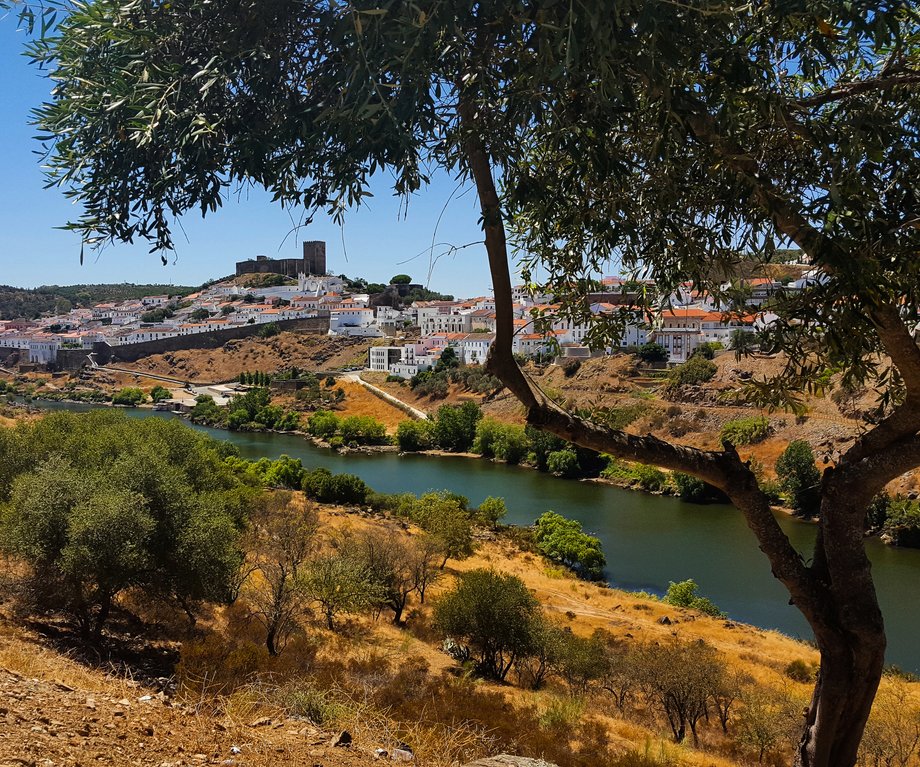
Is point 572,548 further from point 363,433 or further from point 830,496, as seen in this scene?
point 363,433

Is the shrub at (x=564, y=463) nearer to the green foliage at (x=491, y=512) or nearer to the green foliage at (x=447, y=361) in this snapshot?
the green foliage at (x=491, y=512)

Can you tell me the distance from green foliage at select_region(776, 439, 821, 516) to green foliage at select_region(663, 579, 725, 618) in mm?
9366

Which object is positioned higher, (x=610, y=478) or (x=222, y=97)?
(x=222, y=97)

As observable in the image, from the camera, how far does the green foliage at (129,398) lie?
49.7 meters

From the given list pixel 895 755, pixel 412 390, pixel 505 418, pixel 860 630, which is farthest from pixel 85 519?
pixel 412 390

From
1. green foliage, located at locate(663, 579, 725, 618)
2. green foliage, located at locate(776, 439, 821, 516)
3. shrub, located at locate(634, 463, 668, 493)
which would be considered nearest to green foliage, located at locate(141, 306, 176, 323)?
shrub, located at locate(634, 463, 668, 493)

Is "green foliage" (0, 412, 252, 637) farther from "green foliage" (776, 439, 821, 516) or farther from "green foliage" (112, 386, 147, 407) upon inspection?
"green foliage" (112, 386, 147, 407)

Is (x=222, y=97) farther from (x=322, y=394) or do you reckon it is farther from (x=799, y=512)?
(x=322, y=394)

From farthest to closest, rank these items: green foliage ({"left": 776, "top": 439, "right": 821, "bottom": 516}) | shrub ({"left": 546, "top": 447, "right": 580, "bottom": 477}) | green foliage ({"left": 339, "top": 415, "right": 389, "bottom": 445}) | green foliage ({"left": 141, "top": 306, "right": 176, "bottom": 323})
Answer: green foliage ({"left": 141, "top": 306, "right": 176, "bottom": 323}) → green foliage ({"left": 339, "top": 415, "right": 389, "bottom": 445}) → shrub ({"left": 546, "top": 447, "right": 580, "bottom": 477}) → green foliage ({"left": 776, "top": 439, "right": 821, "bottom": 516})

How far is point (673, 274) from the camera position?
418 cm

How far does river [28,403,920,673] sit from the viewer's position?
15.1 metres

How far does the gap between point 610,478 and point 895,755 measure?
23907mm

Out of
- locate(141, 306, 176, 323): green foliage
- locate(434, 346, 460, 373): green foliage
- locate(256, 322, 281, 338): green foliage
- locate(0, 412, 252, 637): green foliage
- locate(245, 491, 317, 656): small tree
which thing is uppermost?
locate(141, 306, 176, 323): green foliage

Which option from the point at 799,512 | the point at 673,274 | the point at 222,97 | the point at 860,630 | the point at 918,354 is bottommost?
the point at 799,512
